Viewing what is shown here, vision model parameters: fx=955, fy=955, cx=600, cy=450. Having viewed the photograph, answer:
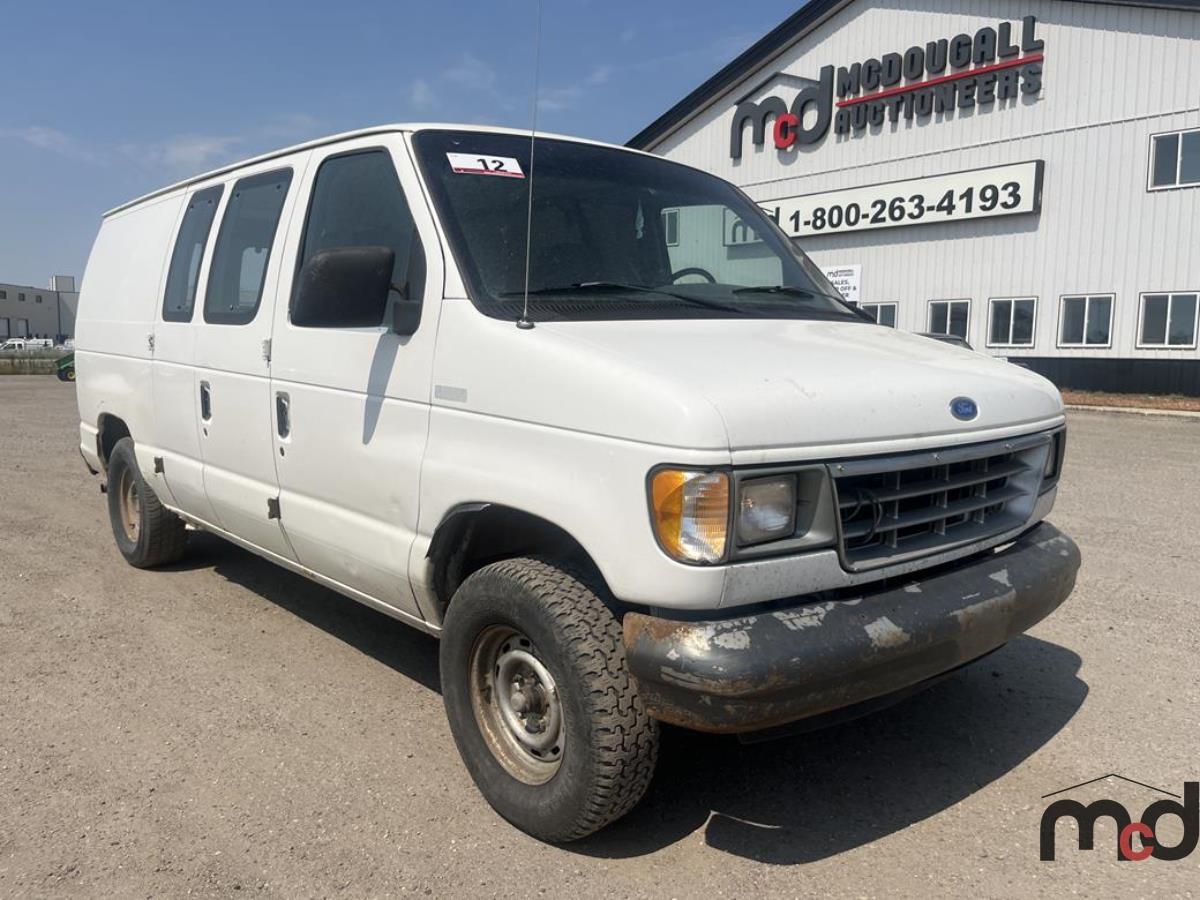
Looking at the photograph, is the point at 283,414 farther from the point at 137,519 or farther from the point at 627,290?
the point at 137,519

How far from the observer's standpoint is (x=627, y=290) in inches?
134

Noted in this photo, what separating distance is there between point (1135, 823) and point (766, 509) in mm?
1694

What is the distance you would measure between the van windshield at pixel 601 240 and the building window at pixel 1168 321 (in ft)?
60.6

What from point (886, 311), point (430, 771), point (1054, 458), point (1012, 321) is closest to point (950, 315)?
point (1012, 321)

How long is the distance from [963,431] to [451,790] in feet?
6.73

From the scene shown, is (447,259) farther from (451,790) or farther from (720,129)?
(720,129)

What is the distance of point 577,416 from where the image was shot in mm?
2674

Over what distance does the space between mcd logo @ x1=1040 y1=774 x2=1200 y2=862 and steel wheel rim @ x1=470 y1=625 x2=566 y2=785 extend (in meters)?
1.51

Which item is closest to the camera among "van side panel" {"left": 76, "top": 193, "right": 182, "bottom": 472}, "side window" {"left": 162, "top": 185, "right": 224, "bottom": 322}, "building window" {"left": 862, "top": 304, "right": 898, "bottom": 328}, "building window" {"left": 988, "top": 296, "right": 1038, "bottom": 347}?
"side window" {"left": 162, "top": 185, "right": 224, "bottom": 322}

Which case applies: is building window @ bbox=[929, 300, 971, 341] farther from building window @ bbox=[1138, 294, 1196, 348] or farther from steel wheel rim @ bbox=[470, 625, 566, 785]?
steel wheel rim @ bbox=[470, 625, 566, 785]

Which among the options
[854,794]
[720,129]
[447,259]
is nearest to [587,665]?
[854,794]

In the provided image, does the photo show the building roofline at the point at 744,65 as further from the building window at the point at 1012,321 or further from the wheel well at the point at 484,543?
the wheel well at the point at 484,543

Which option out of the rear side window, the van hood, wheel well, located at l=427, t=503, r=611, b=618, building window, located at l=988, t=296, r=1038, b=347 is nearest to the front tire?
wheel well, located at l=427, t=503, r=611, b=618

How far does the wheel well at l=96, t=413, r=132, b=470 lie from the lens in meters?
6.07
